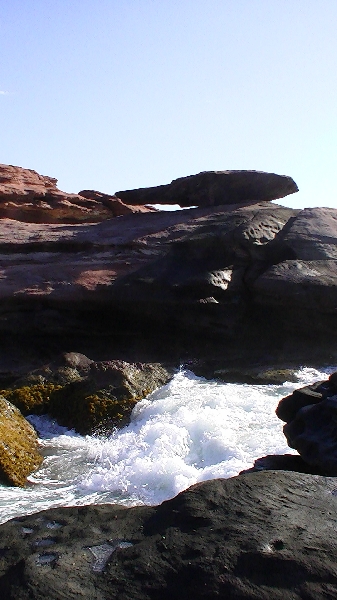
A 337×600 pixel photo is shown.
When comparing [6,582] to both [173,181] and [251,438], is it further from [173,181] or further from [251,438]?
[173,181]

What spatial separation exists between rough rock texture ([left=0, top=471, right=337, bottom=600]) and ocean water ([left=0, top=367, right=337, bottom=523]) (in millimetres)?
2778

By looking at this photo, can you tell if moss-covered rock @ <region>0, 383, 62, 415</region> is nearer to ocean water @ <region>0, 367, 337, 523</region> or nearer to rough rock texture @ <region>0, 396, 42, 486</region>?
ocean water @ <region>0, 367, 337, 523</region>

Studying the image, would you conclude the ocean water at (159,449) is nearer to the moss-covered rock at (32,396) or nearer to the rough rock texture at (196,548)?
the moss-covered rock at (32,396)

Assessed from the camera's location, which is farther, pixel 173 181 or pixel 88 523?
pixel 173 181

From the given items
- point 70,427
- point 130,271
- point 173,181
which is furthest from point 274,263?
point 70,427

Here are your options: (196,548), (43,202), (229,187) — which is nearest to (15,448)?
(196,548)

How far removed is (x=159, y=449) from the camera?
849cm

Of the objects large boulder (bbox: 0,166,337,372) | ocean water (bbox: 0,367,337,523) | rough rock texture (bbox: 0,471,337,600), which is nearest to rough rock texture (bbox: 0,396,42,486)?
ocean water (bbox: 0,367,337,523)

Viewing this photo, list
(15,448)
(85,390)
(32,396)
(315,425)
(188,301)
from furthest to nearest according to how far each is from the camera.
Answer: (188,301) < (32,396) < (85,390) < (15,448) < (315,425)

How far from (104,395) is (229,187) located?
7.27 metres

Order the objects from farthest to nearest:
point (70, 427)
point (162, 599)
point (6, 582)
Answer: point (70, 427) < point (6, 582) < point (162, 599)

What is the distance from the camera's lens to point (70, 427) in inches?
407

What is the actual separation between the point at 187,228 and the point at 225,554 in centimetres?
1154

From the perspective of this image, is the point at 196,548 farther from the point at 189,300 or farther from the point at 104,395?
the point at 189,300
